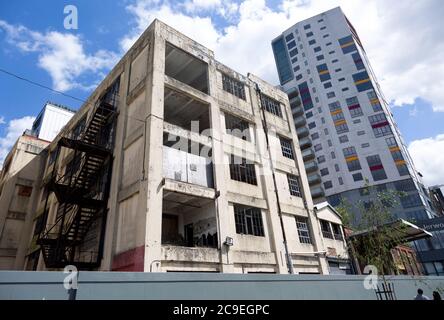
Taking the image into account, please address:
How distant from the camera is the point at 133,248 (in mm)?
12234

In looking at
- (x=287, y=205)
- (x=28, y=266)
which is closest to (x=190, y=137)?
(x=287, y=205)

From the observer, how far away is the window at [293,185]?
69.8 feet

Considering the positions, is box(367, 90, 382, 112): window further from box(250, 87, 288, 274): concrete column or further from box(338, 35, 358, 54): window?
box(250, 87, 288, 274): concrete column

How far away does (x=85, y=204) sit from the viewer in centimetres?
1507

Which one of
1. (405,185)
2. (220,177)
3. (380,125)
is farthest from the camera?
(380,125)

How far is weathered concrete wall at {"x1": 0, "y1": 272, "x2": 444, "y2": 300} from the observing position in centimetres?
554

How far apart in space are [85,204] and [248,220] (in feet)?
31.9

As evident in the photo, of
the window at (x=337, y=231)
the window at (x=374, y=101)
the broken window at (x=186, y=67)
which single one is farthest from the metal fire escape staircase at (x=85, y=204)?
the window at (x=374, y=101)

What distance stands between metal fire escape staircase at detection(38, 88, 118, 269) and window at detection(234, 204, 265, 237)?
7.81 meters

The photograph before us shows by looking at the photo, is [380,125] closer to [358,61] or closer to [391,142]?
[391,142]

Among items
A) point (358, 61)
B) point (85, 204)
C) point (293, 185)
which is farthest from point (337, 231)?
point (358, 61)

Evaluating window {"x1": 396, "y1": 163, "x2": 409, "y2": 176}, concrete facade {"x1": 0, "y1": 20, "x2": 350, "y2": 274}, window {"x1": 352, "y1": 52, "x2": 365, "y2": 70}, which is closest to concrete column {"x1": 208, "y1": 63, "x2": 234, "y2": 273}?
concrete facade {"x1": 0, "y1": 20, "x2": 350, "y2": 274}

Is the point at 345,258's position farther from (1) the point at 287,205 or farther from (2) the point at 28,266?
(2) the point at 28,266
